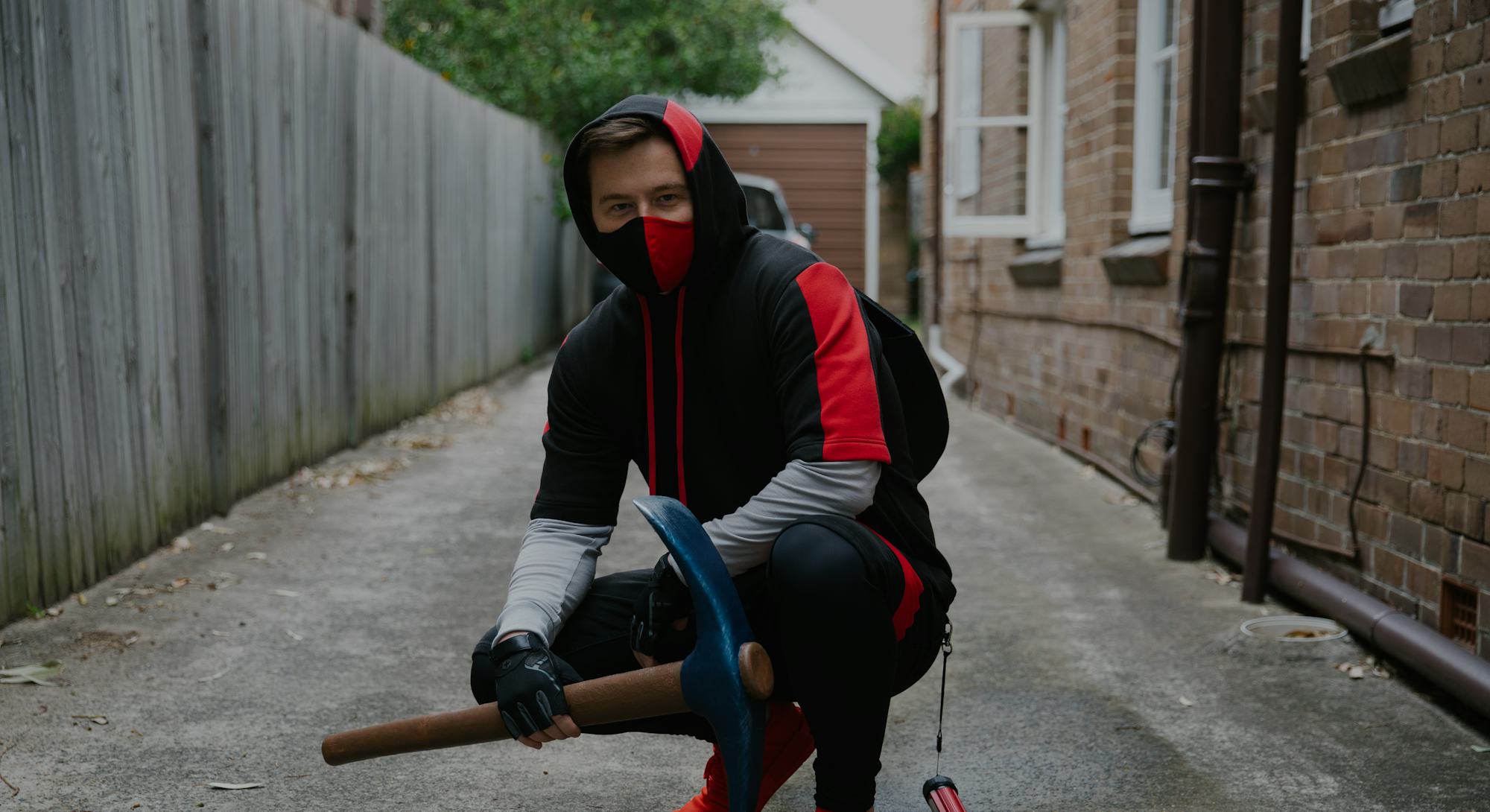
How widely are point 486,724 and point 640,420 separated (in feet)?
2.06

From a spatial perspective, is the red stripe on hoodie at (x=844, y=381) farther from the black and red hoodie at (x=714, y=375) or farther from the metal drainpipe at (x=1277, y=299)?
the metal drainpipe at (x=1277, y=299)

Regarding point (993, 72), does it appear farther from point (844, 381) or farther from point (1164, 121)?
point (844, 381)

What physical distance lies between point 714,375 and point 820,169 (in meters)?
18.0

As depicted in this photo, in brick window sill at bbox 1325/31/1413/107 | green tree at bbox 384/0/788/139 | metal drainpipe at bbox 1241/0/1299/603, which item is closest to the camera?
brick window sill at bbox 1325/31/1413/107

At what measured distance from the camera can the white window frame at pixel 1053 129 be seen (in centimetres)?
894

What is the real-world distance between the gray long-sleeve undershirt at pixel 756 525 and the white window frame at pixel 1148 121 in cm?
496

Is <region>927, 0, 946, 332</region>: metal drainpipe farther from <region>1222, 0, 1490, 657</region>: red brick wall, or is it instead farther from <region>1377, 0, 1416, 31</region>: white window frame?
<region>1377, 0, 1416, 31</region>: white window frame

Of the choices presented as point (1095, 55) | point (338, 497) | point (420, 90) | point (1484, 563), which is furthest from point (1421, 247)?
point (420, 90)

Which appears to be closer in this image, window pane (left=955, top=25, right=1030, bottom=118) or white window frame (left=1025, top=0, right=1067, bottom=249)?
white window frame (left=1025, top=0, right=1067, bottom=249)

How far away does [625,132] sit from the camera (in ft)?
7.80

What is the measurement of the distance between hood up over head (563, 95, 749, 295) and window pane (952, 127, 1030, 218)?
7172 millimetres

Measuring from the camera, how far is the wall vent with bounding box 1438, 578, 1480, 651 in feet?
11.9

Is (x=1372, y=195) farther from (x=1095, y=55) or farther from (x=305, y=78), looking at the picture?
(x=305, y=78)

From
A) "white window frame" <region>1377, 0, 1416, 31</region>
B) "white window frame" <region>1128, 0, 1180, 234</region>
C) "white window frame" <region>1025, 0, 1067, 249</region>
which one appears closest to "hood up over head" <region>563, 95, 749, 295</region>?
"white window frame" <region>1377, 0, 1416, 31</region>
